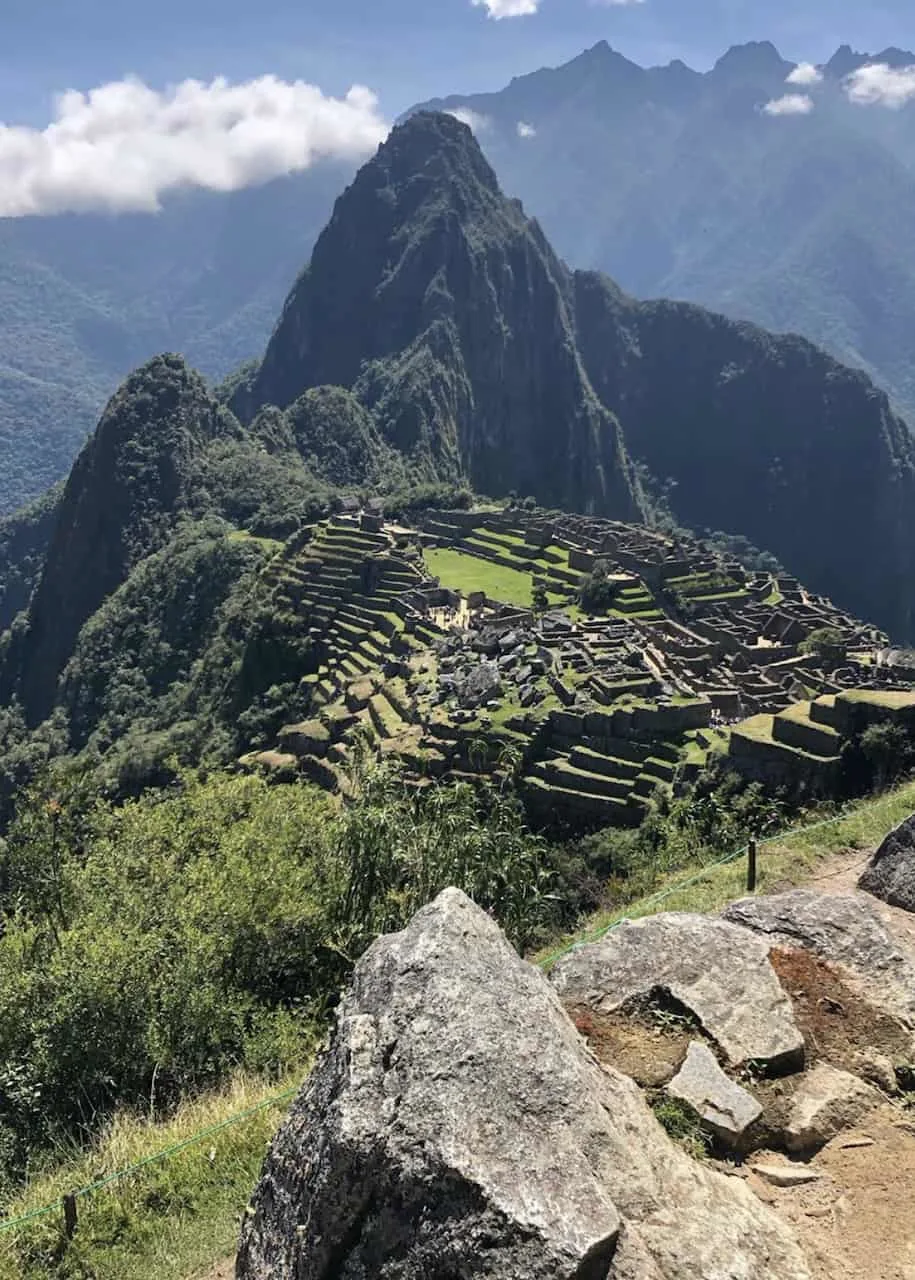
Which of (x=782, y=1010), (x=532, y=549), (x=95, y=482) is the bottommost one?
(x=782, y=1010)

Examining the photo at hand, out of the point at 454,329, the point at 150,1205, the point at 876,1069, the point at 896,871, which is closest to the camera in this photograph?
the point at 876,1069

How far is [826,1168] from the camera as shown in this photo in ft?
15.4

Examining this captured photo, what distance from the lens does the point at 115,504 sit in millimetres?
105688

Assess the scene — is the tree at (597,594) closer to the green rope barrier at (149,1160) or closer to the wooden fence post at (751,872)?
the wooden fence post at (751,872)

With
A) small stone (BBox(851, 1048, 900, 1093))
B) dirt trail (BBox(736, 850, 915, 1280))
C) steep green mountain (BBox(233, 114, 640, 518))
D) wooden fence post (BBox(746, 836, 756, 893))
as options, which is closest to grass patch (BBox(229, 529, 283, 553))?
steep green mountain (BBox(233, 114, 640, 518))

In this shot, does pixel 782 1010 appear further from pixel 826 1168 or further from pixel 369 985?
pixel 369 985

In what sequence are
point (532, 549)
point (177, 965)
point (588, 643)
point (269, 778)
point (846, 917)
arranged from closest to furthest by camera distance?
point (846, 917) → point (177, 965) → point (269, 778) → point (588, 643) → point (532, 549)

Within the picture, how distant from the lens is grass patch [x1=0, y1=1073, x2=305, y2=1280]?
219 inches

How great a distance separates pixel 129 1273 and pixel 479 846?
341 inches

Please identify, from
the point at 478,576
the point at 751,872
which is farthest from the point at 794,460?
the point at 751,872

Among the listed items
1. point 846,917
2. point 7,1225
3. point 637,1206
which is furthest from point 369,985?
point 846,917

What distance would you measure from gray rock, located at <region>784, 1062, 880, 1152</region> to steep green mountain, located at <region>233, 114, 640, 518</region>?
143616mm

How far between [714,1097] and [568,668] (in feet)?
117

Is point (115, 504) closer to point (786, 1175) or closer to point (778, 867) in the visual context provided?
point (778, 867)
